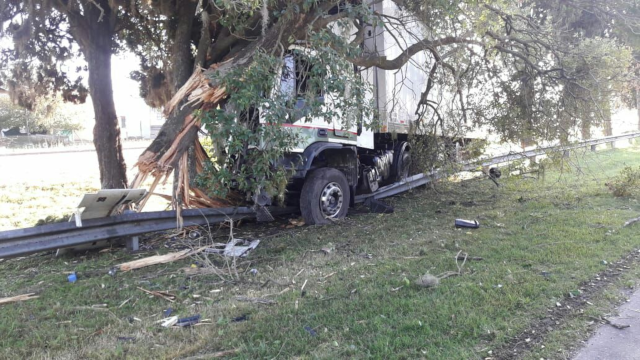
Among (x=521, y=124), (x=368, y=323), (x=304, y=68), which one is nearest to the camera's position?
(x=368, y=323)

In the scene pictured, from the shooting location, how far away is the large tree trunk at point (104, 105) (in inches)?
364

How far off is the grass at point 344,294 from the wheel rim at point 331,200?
0.47 metres

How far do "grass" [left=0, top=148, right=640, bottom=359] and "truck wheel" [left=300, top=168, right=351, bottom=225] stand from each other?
30cm

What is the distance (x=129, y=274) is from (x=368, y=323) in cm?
305

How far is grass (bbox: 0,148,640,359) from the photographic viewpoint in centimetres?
332

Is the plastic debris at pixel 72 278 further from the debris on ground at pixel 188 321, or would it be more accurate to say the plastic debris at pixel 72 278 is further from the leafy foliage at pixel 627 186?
the leafy foliage at pixel 627 186

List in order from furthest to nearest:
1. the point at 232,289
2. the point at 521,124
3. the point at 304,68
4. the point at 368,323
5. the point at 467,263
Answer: the point at 521,124 < the point at 304,68 < the point at 467,263 < the point at 232,289 < the point at 368,323

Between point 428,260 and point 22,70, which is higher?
point 22,70

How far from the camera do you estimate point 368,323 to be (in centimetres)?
360

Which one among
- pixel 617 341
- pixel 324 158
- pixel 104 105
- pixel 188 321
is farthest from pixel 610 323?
pixel 104 105

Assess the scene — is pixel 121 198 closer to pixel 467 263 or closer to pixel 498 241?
pixel 467 263

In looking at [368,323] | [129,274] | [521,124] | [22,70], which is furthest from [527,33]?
[22,70]

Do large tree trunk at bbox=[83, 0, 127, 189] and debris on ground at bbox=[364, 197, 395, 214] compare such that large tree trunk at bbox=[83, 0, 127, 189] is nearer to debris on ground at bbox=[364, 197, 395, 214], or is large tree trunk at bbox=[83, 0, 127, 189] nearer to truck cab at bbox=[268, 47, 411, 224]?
truck cab at bbox=[268, 47, 411, 224]

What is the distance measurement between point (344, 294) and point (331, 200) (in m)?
3.72
